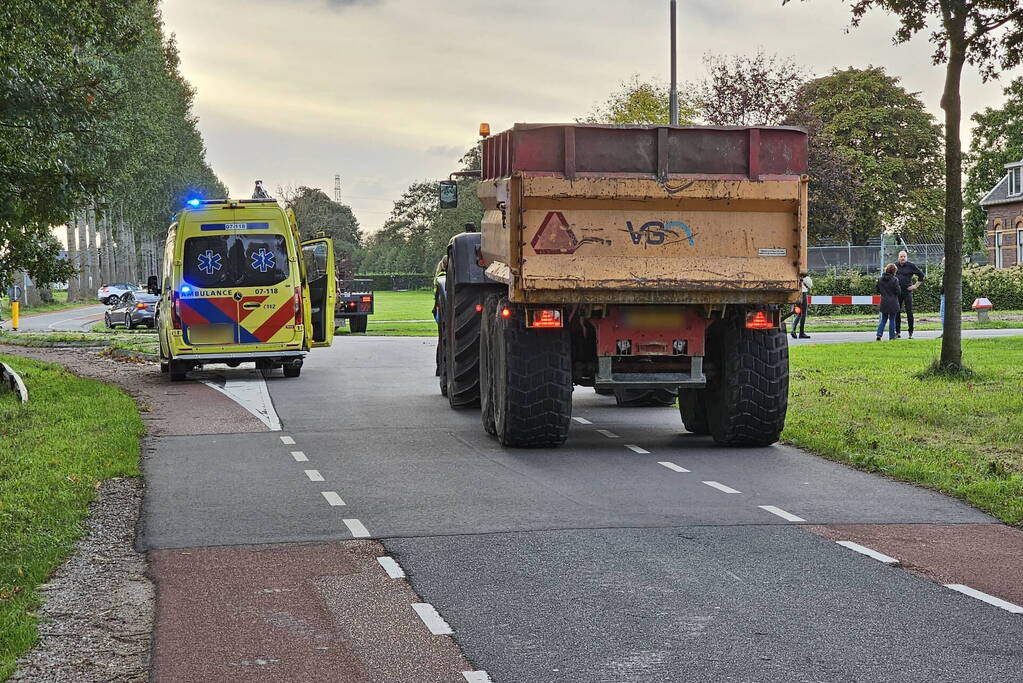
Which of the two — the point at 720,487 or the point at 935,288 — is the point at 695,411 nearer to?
the point at 720,487

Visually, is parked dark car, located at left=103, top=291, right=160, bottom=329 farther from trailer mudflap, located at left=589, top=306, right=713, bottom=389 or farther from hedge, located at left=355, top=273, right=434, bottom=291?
hedge, located at left=355, top=273, right=434, bottom=291

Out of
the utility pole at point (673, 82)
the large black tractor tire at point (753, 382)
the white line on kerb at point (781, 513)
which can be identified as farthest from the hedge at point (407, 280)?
the white line on kerb at point (781, 513)

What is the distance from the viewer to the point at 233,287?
20.2 meters

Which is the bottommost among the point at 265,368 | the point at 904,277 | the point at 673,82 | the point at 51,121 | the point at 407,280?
the point at 407,280

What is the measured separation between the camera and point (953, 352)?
1845cm

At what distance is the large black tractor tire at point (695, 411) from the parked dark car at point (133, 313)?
33648 millimetres

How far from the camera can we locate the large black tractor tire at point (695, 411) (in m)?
13.6

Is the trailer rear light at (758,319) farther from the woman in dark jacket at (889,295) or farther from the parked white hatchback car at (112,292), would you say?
the parked white hatchback car at (112,292)

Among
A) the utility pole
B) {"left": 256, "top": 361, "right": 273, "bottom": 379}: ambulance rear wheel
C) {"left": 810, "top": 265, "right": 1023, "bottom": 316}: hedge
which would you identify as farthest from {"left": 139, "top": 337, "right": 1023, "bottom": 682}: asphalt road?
{"left": 810, "top": 265, "right": 1023, "bottom": 316}: hedge

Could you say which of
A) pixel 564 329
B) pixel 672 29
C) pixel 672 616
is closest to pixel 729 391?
pixel 564 329

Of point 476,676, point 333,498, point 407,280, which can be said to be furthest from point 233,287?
point 407,280

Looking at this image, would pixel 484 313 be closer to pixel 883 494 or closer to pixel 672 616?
pixel 883 494

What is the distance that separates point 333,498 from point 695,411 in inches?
193

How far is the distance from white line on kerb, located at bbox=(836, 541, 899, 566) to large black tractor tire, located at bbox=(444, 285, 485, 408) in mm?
7419
